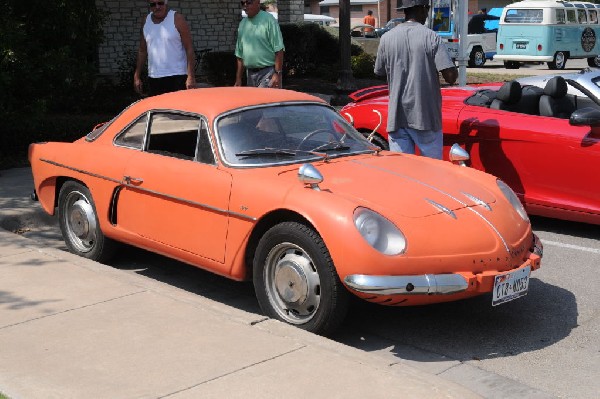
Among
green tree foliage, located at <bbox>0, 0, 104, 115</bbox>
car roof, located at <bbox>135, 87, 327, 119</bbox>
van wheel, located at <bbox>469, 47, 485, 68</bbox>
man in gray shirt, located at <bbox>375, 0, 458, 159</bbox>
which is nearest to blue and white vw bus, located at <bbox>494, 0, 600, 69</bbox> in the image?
van wheel, located at <bbox>469, 47, 485, 68</bbox>

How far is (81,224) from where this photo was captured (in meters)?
6.89

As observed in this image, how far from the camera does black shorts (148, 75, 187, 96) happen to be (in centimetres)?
893

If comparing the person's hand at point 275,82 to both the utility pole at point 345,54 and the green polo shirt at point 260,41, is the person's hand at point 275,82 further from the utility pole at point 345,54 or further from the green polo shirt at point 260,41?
the utility pole at point 345,54

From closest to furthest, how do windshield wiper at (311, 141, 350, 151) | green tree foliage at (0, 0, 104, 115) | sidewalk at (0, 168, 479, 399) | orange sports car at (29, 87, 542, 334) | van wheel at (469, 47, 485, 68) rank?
sidewalk at (0, 168, 479, 399)
orange sports car at (29, 87, 542, 334)
windshield wiper at (311, 141, 350, 151)
green tree foliage at (0, 0, 104, 115)
van wheel at (469, 47, 485, 68)

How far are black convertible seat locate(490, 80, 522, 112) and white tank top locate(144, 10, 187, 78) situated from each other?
3.02m

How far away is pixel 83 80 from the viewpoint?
11.6 m

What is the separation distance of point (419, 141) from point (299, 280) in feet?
9.31

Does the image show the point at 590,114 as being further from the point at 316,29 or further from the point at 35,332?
the point at 316,29

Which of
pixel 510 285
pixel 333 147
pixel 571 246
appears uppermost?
pixel 333 147

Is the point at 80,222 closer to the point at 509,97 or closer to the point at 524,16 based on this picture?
the point at 509,97

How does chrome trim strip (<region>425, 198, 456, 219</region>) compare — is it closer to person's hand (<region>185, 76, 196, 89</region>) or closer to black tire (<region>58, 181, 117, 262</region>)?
black tire (<region>58, 181, 117, 262</region>)

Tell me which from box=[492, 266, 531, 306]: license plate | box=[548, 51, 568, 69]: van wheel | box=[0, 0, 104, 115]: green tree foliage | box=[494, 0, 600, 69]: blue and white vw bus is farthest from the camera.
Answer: box=[548, 51, 568, 69]: van wheel

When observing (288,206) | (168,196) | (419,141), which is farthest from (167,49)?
(288,206)

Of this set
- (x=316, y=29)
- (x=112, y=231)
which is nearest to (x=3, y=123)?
(x=112, y=231)
